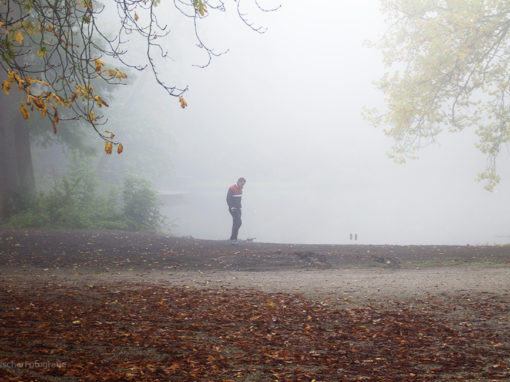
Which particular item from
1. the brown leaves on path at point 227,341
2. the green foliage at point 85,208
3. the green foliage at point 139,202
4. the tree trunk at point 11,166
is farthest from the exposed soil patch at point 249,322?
the green foliage at point 139,202

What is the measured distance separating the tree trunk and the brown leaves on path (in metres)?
9.84

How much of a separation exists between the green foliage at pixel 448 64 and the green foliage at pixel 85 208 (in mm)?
8899

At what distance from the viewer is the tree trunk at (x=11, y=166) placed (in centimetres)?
1550

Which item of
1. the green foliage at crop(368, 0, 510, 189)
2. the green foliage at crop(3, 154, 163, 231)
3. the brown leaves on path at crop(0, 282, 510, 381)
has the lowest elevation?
the brown leaves on path at crop(0, 282, 510, 381)

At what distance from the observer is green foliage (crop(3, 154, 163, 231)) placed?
15242mm

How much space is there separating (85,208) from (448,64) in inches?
511


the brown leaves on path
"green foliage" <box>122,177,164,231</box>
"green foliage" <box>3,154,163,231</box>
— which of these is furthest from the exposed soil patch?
"green foliage" <box>122,177,164,231</box>

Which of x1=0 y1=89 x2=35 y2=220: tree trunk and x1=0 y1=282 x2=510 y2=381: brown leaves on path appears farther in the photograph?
x1=0 y1=89 x2=35 y2=220: tree trunk

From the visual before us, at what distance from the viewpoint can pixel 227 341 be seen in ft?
16.3

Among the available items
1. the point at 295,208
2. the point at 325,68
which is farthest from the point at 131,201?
the point at 325,68

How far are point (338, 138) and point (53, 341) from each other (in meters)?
90.3

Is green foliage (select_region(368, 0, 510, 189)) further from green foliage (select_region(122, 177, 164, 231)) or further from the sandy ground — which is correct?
green foliage (select_region(122, 177, 164, 231))

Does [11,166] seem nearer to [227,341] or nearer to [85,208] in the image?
[85,208]

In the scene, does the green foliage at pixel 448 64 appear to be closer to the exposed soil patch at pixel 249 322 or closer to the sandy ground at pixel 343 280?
the exposed soil patch at pixel 249 322
